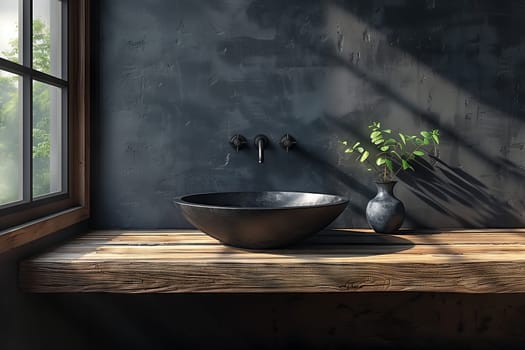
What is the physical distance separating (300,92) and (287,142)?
0.78ft

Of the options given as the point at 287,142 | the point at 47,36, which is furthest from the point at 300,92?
the point at 47,36

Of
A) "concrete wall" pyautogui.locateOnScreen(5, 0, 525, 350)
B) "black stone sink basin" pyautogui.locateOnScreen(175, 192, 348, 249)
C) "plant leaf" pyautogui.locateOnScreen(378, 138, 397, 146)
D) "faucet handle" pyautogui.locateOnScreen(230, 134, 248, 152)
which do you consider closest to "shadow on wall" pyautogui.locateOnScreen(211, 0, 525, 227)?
"concrete wall" pyautogui.locateOnScreen(5, 0, 525, 350)

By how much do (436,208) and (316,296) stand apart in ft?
2.18

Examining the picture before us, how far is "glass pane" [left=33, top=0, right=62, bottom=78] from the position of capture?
1.82 meters

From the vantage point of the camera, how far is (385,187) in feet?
6.49

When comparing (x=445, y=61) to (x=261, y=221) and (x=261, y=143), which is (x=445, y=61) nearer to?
(x=261, y=143)

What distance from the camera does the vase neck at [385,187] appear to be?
6.47 feet

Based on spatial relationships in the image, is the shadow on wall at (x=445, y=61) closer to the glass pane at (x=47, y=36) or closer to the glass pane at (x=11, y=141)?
the glass pane at (x=47, y=36)

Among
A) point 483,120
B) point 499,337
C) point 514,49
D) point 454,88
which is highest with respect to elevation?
point 514,49

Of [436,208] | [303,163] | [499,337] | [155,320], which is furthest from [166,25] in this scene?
[499,337]

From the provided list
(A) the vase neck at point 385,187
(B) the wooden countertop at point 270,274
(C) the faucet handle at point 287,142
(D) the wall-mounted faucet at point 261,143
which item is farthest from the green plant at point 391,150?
(B) the wooden countertop at point 270,274

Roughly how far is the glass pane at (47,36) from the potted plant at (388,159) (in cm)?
125

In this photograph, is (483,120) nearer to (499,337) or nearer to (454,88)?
(454,88)

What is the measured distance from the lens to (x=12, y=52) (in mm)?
1634
